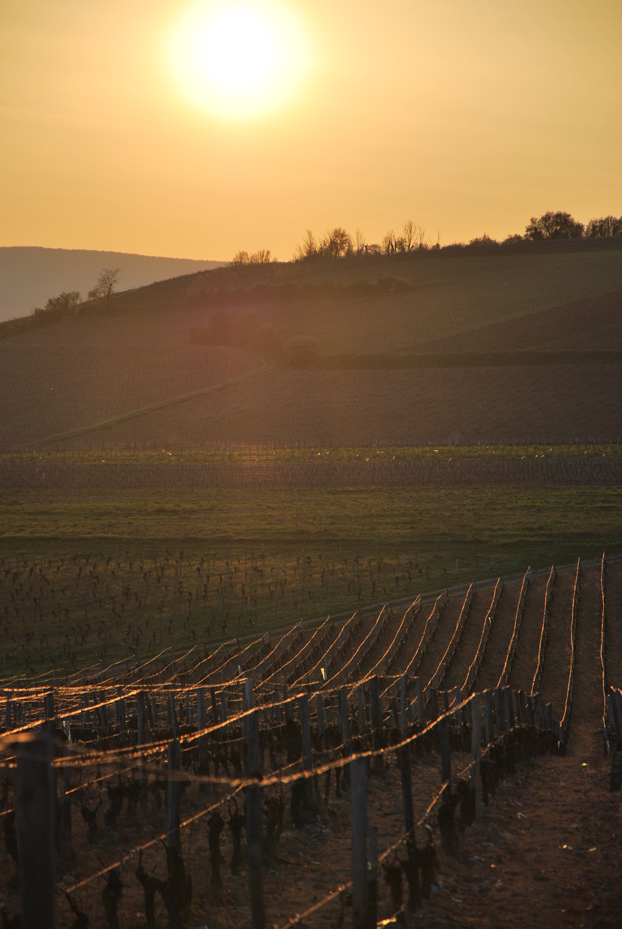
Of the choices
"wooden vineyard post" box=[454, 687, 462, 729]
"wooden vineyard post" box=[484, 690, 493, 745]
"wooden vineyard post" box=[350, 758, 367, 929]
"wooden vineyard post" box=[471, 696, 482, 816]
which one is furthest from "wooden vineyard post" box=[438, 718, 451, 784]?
"wooden vineyard post" box=[350, 758, 367, 929]

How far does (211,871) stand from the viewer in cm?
721

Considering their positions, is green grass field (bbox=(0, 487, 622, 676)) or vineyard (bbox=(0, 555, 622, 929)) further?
green grass field (bbox=(0, 487, 622, 676))

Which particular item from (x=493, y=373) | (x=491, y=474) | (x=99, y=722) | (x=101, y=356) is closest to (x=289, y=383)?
(x=493, y=373)

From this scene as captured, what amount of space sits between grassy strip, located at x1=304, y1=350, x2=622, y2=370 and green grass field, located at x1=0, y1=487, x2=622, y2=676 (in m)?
37.1

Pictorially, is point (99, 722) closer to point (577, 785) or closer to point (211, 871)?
point (211, 871)

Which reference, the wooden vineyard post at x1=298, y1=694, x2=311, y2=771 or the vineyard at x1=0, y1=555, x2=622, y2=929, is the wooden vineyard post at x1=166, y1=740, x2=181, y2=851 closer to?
the vineyard at x1=0, y1=555, x2=622, y2=929

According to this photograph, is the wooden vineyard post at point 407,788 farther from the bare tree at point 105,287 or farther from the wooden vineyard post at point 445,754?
the bare tree at point 105,287

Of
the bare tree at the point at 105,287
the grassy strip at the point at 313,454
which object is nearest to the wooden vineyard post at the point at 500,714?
the grassy strip at the point at 313,454

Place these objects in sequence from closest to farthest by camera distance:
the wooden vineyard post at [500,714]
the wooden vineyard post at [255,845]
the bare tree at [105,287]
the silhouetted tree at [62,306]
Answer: the wooden vineyard post at [255,845]
the wooden vineyard post at [500,714]
the silhouetted tree at [62,306]
the bare tree at [105,287]

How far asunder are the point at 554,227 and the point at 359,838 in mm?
147939

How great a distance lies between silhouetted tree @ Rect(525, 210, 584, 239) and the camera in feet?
447

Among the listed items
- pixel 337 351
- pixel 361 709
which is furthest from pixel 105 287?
pixel 361 709

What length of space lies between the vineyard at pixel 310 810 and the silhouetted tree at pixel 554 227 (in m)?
133

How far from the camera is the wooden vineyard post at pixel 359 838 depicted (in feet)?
18.3
